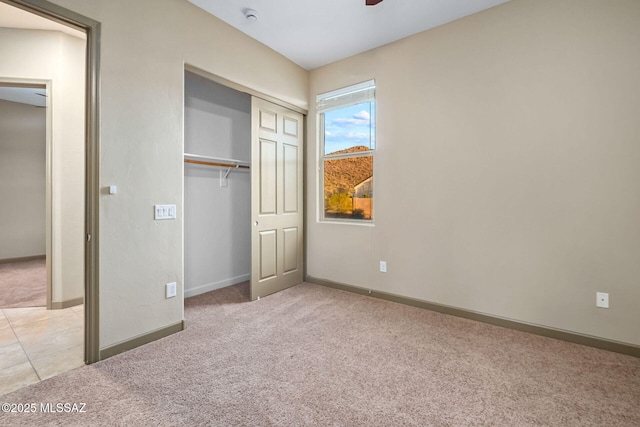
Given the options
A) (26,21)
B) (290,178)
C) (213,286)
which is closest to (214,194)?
(290,178)

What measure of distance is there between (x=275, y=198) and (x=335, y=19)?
2029 mm

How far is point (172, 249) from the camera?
8.45 ft

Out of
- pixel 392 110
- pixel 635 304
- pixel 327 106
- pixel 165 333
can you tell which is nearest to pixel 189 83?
pixel 327 106

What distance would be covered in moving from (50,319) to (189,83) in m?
2.89

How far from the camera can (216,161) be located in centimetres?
376

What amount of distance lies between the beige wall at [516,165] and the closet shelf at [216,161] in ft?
6.06

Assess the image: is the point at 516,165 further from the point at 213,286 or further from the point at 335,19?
the point at 213,286

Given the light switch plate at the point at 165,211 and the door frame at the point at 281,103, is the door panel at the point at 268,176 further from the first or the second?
the light switch plate at the point at 165,211

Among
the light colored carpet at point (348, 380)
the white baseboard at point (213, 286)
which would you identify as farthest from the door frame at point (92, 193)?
the white baseboard at point (213, 286)

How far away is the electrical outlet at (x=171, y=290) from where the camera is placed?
2.54m

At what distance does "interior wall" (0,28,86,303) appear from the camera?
2.99m

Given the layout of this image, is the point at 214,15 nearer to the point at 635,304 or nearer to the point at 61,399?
the point at 61,399

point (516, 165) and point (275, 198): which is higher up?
point (516, 165)

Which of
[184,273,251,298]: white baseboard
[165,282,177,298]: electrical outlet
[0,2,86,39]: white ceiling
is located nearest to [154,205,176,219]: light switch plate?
[165,282,177,298]: electrical outlet
